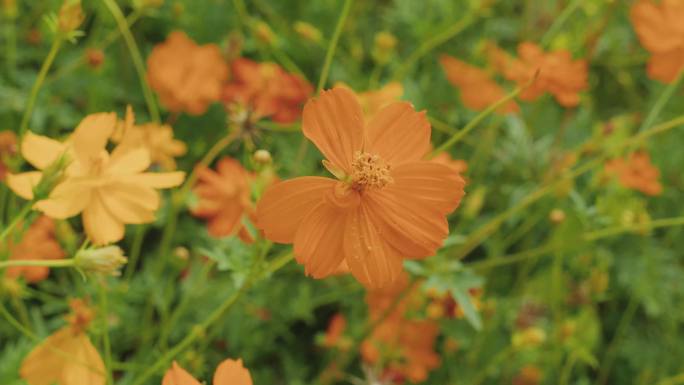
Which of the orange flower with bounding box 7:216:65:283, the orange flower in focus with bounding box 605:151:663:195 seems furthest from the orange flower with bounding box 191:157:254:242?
the orange flower in focus with bounding box 605:151:663:195

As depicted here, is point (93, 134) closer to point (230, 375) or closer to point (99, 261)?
point (99, 261)

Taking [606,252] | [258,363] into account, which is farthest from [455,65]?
[258,363]

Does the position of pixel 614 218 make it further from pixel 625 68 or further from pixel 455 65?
pixel 625 68

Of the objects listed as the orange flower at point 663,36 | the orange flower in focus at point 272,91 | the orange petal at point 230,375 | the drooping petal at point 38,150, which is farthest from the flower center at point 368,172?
the orange flower at point 663,36

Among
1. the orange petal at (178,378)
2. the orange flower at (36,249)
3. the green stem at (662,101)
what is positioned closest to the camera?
the orange petal at (178,378)

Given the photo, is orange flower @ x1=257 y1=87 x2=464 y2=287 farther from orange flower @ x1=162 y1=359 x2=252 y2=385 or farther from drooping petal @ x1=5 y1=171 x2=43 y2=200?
drooping petal @ x1=5 y1=171 x2=43 y2=200

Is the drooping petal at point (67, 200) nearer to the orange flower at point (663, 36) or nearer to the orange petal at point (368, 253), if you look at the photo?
the orange petal at point (368, 253)
